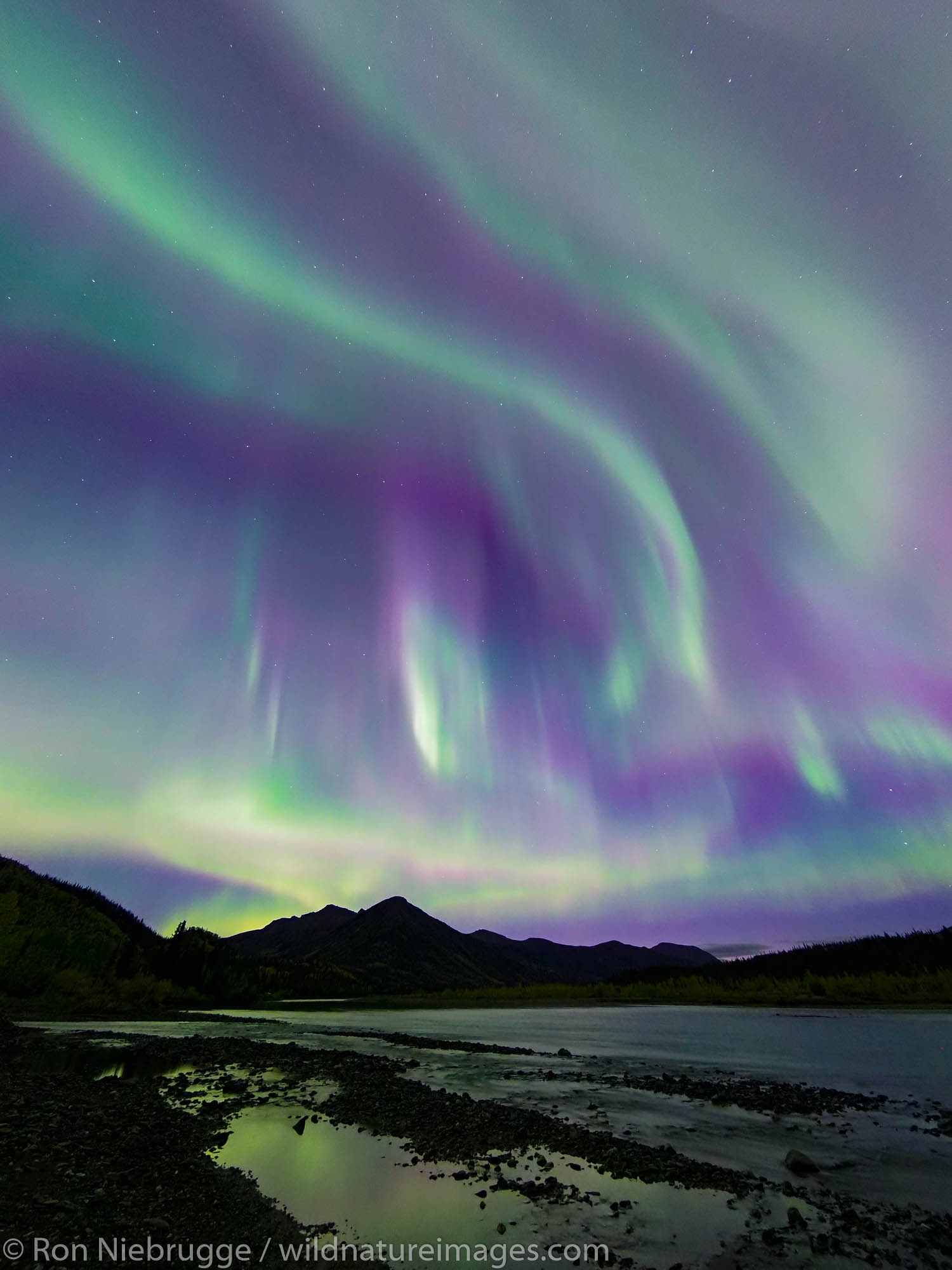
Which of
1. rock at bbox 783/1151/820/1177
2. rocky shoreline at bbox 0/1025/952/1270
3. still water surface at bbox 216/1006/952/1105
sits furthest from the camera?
still water surface at bbox 216/1006/952/1105

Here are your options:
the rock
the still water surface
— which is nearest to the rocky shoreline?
the rock

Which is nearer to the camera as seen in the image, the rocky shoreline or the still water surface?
the rocky shoreline

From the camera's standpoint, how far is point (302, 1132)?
796 inches

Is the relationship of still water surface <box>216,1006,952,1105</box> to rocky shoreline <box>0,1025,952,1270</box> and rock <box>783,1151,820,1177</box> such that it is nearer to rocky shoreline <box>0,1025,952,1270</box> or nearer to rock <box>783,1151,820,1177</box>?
rocky shoreline <box>0,1025,952,1270</box>

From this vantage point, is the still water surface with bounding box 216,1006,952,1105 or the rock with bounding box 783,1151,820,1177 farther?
the still water surface with bounding box 216,1006,952,1105

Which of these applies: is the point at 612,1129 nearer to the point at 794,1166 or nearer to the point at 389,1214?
the point at 794,1166

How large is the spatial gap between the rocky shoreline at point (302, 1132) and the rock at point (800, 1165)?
0.30 ft

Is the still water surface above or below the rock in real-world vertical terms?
below

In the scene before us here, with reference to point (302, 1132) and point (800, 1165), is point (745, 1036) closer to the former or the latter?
point (800, 1165)

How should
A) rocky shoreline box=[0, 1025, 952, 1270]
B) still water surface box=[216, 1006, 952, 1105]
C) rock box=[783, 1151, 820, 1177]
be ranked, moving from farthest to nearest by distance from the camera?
1. still water surface box=[216, 1006, 952, 1105]
2. rock box=[783, 1151, 820, 1177]
3. rocky shoreline box=[0, 1025, 952, 1270]

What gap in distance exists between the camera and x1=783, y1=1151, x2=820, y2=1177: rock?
16016mm

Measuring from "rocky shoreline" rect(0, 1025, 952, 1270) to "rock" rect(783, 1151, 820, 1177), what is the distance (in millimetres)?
93

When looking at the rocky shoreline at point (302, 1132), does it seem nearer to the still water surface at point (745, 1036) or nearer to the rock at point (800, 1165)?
the rock at point (800, 1165)

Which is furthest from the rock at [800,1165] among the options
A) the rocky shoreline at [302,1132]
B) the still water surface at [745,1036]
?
the still water surface at [745,1036]
